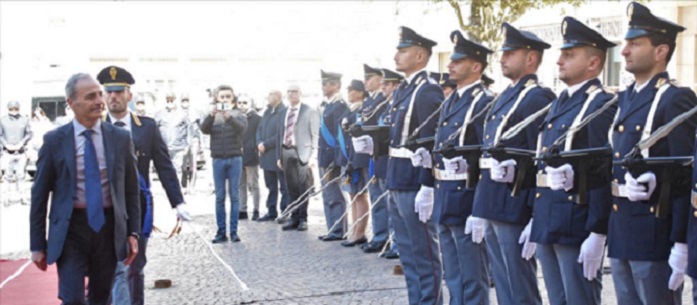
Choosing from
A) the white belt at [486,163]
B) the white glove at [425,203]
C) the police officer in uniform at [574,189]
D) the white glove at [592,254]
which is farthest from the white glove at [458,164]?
the white glove at [592,254]

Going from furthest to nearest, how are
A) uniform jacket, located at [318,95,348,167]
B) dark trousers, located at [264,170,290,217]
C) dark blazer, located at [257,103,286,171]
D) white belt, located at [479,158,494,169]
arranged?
1. dark trousers, located at [264,170,290,217]
2. dark blazer, located at [257,103,286,171]
3. uniform jacket, located at [318,95,348,167]
4. white belt, located at [479,158,494,169]

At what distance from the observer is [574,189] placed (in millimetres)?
5668

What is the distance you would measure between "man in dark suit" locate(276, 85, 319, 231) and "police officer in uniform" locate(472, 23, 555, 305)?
8.18 meters

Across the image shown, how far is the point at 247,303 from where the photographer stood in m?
9.05

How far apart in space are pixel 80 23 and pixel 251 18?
6660mm

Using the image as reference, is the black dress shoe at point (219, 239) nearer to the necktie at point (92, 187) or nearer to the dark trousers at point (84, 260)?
the dark trousers at point (84, 260)

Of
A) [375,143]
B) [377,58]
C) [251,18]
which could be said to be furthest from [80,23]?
[375,143]

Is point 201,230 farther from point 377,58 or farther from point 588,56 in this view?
point 377,58

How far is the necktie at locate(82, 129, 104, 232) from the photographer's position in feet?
20.2

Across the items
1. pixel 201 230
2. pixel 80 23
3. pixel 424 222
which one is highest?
pixel 80 23

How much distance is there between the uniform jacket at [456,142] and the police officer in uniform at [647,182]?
1797mm

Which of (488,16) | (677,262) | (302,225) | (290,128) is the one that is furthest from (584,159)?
(488,16)

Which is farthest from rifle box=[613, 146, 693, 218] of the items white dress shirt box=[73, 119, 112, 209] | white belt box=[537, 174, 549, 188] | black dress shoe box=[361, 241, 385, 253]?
black dress shoe box=[361, 241, 385, 253]

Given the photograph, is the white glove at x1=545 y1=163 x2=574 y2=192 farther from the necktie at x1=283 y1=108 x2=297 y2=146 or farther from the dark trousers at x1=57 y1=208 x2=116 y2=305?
the necktie at x1=283 y1=108 x2=297 y2=146
